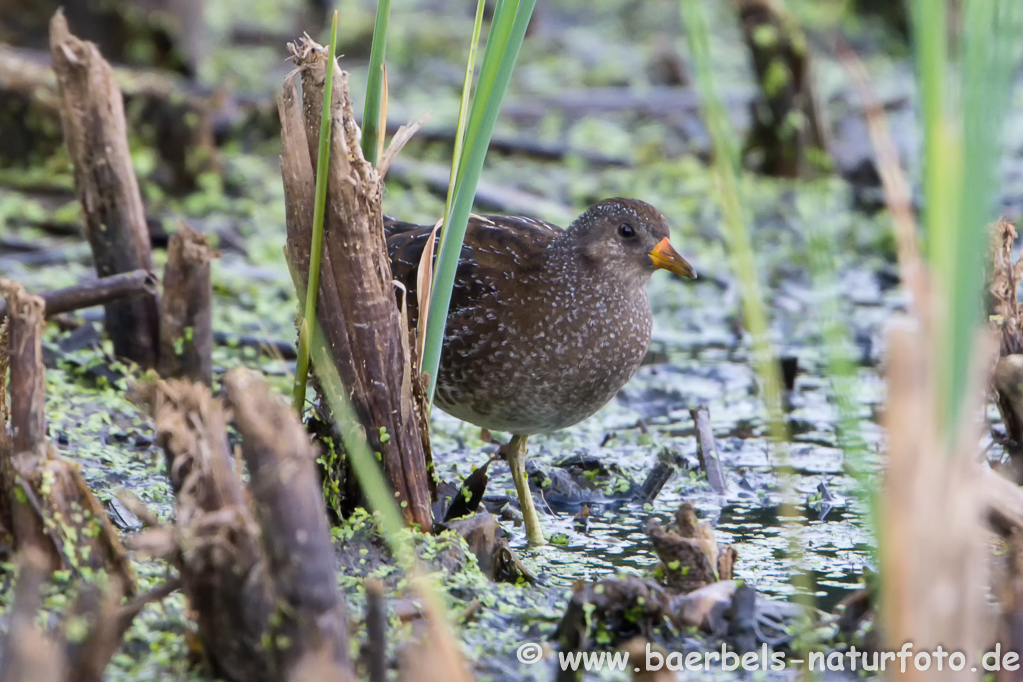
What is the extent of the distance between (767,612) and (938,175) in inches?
52.7

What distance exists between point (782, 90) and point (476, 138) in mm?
4484

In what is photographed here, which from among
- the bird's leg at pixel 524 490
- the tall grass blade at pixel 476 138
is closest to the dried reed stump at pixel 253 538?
the tall grass blade at pixel 476 138

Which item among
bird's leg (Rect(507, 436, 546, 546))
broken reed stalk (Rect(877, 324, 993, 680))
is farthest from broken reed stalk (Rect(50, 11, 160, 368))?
broken reed stalk (Rect(877, 324, 993, 680))

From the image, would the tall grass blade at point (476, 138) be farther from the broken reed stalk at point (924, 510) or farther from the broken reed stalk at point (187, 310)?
the broken reed stalk at point (187, 310)

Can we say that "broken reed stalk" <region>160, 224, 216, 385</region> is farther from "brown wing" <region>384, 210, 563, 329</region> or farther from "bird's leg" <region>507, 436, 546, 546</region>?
"bird's leg" <region>507, 436, 546, 546</region>

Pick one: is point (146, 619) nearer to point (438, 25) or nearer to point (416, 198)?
point (416, 198)

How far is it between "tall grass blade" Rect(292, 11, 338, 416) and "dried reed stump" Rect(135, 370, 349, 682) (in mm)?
597

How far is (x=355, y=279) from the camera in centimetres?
290

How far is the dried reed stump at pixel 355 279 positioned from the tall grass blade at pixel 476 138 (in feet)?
0.42

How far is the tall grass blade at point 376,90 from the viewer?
278 cm

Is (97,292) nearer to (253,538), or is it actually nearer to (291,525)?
(253,538)

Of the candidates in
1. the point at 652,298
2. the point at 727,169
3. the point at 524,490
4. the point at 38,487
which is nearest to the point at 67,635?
the point at 38,487

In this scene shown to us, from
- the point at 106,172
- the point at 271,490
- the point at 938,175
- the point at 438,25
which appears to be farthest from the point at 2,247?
the point at 438,25

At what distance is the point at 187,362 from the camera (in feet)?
14.2
